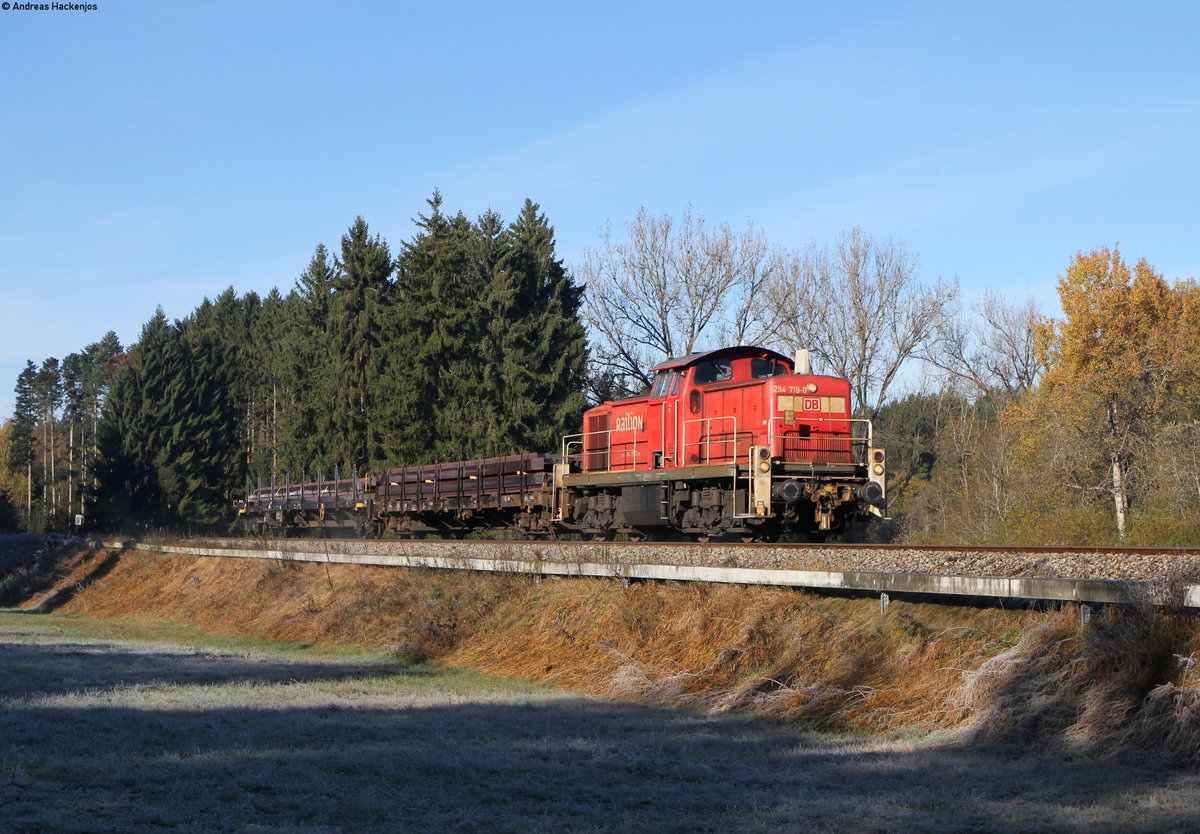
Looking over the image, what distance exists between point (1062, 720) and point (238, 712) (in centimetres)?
851

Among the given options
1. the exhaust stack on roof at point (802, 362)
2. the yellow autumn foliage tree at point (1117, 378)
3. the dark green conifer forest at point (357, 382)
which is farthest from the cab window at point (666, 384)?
the dark green conifer forest at point (357, 382)

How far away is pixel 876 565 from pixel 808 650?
6.80ft

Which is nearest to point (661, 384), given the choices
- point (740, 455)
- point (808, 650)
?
point (740, 455)

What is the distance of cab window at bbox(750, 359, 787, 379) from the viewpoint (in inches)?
845

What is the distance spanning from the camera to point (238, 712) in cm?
1198

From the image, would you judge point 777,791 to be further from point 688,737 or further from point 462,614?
point 462,614

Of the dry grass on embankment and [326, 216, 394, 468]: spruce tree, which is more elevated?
[326, 216, 394, 468]: spruce tree

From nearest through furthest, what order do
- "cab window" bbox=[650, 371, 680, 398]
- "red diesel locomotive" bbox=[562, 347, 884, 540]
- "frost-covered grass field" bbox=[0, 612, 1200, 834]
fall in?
"frost-covered grass field" bbox=[0, 612, 1200, 834], "red diesel locomotive" bbox=[562, 347, 884, 540], "cab window" bbox=[650, 371, 680, 398]

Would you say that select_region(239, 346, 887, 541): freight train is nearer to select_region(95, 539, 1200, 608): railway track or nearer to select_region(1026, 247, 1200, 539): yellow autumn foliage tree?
select_region(95, 539, 1200, 608): railway track

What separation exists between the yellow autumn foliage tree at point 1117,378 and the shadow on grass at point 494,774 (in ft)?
67.0

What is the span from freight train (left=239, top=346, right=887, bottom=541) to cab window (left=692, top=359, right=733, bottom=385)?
0.07 feet

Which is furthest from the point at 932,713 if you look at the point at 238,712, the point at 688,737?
the point at 238,712

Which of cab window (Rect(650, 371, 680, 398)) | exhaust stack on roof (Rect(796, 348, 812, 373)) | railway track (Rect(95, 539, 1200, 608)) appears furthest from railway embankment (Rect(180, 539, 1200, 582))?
exhaust stack on roof (Rect(796, 348, 812, 373))

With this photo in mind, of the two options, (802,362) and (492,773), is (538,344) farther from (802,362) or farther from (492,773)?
(492,773)
